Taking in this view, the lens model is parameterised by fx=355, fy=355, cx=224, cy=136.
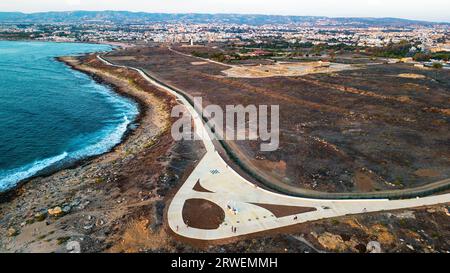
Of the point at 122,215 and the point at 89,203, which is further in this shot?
the point at 89,203

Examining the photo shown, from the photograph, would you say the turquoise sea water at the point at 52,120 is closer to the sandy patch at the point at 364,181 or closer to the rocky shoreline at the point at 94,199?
the rocky shoreline at the point at 94,199

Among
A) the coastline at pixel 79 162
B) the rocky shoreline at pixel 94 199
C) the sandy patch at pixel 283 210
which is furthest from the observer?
the coastline at pixel 79 162

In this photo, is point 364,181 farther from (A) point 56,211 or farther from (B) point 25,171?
(B) point 25,171

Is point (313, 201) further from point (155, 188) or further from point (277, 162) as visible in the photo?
point (155, 188)

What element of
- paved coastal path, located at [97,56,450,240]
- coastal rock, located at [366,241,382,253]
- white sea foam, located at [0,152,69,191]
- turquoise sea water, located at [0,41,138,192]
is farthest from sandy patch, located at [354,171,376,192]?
white sea foam, located at [0,152,69,191]

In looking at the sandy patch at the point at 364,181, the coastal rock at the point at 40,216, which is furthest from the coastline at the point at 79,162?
the sandy patch at the point at 364,181
